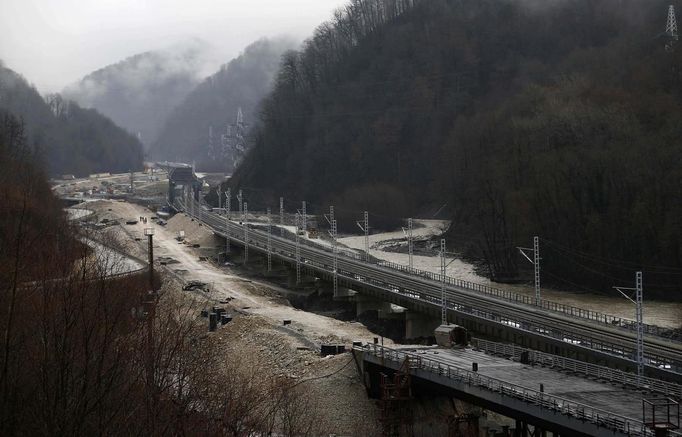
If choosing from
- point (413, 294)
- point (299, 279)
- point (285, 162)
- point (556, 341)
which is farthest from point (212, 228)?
point (556, 341)

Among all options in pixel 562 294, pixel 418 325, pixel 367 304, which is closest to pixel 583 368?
pixel 418 325

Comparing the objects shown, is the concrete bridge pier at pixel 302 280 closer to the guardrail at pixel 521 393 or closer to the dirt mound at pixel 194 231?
the dirt mound at pixel 194 231

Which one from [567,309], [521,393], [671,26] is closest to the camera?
[521,393]

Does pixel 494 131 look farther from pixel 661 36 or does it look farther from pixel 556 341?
pixel 556 341

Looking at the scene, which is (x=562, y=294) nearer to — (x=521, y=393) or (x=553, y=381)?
(x=553, y=381)

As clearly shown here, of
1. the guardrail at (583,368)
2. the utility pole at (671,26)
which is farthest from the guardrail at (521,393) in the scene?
the utility pole at (671,26)

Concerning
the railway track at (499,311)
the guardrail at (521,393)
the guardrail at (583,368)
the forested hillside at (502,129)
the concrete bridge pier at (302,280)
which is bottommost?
the concrete bridge pier at (302,280)
